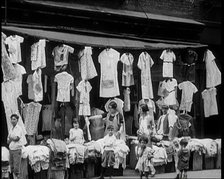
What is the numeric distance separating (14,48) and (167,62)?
A: 3.88m

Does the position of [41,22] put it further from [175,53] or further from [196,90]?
[196,90]

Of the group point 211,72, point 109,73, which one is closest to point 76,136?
point 109,73

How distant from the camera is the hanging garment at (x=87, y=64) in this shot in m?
11.3

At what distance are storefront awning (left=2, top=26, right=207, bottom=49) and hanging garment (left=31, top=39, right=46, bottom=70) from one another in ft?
0.63

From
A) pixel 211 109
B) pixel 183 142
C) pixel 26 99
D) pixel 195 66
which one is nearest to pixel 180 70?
pixel 195 66

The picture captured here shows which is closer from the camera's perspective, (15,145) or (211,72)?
(15,145)

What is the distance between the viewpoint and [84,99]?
1131 cm

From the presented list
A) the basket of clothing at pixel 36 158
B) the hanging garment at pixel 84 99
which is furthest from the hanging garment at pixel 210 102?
the basket of clothing at pixel 36 158

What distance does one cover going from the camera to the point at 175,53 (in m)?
12.4

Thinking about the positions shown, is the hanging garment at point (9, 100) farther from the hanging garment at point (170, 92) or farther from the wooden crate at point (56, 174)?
the hanging garment at point (170, 92)

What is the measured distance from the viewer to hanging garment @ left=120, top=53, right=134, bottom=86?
1175 centimetres

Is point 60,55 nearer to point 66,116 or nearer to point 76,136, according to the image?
point 66,116

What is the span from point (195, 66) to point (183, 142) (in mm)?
2392

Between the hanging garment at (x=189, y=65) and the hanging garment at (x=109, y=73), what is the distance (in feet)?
6.52
